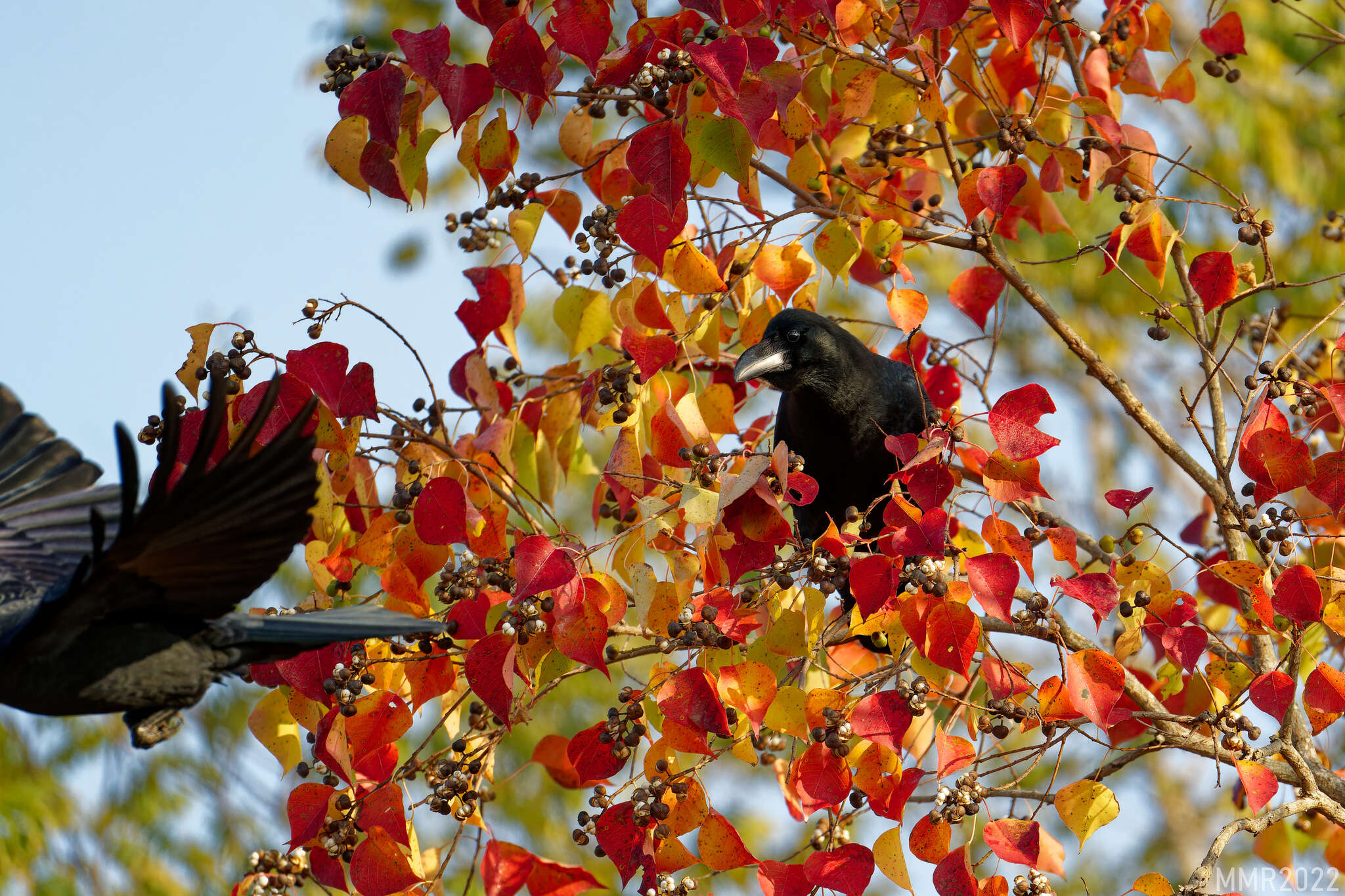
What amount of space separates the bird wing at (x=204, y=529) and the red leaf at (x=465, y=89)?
619 mm

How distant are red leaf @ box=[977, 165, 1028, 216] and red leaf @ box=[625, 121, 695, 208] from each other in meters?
0.58

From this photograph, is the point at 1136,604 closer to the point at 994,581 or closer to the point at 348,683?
the point at 994,581

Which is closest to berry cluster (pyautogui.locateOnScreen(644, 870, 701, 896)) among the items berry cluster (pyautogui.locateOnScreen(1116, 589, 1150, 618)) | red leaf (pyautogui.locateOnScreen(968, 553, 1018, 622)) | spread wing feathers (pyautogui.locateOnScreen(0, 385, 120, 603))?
red leaf (pyautogui.locateOnScreen(968, 553, 1018, 622))

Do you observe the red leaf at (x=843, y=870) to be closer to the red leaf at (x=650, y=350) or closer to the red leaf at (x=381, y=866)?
the red leaf at (x=381, y=866)

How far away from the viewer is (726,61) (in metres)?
1.90

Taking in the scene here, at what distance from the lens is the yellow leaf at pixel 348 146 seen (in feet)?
7.16

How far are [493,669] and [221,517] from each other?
1.62 feet

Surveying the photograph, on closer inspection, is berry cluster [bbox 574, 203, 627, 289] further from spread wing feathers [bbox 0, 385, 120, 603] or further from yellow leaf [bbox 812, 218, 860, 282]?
spread wing feathers [bbox 0, 385, 120, 603]

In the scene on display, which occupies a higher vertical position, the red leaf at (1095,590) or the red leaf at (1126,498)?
the red leaf at (1126,498)

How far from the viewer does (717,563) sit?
2105mm

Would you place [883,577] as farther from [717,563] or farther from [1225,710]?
[1225,710]

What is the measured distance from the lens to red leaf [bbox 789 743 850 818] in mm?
1979

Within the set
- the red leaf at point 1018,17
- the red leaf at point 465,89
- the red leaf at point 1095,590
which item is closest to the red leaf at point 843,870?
the red leaf at point 1095,590

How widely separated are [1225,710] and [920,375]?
149 cm
